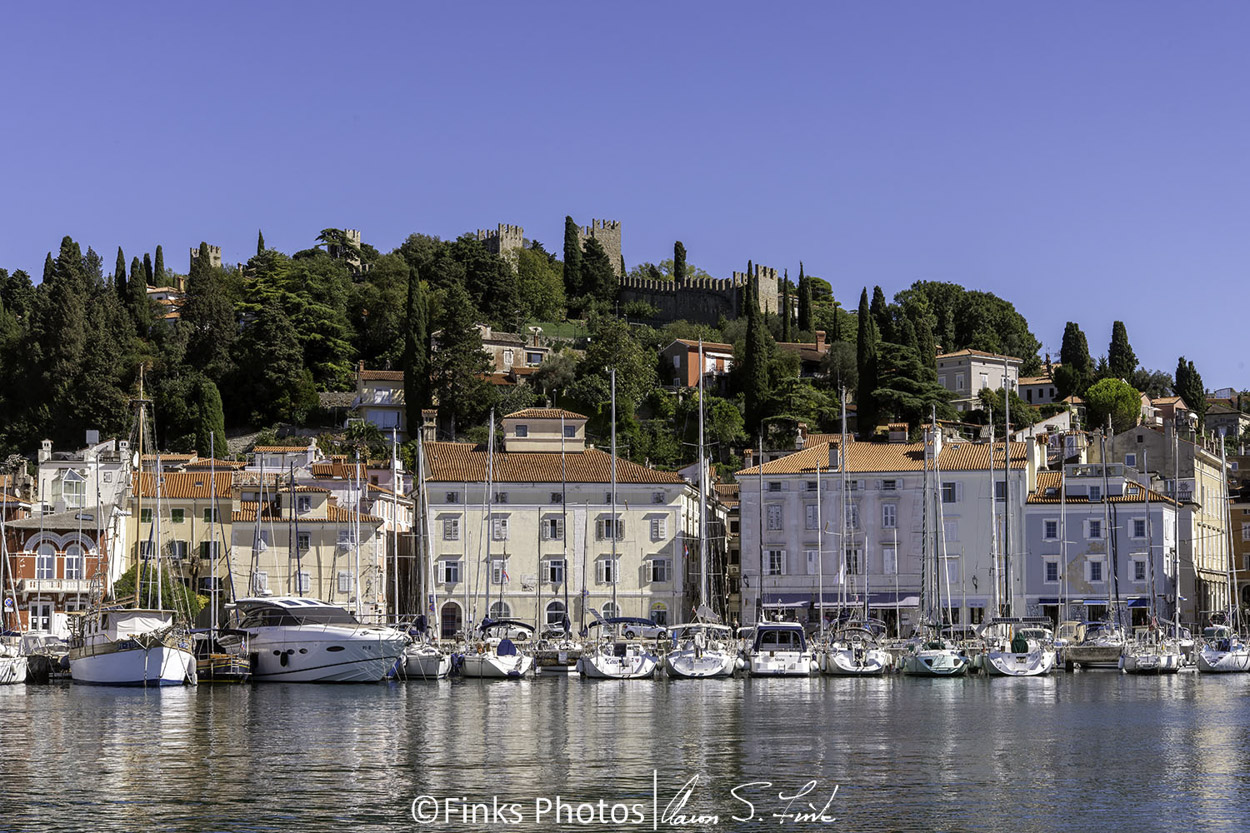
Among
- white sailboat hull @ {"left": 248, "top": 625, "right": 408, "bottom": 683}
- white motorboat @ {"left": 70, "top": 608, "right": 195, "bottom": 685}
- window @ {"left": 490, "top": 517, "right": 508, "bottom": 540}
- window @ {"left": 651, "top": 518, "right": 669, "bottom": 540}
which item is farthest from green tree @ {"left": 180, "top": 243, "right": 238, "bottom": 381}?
white sailboat hull @ {"left": 248, "top": 625, "right": 408, "bottom": 683}

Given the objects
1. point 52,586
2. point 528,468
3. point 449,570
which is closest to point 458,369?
point 528,468

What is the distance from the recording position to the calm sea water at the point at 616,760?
27469 mm

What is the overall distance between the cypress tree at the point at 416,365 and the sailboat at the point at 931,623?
3334 centimetres

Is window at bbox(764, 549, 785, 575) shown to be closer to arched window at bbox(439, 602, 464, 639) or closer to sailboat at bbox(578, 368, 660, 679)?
arched window at bbox(439, 602, 464, 639)

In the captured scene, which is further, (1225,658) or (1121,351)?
(1121,351)

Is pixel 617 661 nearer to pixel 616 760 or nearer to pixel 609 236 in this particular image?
pixel 616 760

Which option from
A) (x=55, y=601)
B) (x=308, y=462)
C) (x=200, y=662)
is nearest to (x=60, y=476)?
(x=55, y=601)

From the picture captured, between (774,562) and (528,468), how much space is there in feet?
41.6

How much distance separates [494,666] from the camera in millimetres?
61562

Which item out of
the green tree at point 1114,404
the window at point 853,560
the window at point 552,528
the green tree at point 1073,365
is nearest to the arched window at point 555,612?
the window at point 552,528

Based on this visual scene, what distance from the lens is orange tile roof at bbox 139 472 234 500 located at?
255 ft

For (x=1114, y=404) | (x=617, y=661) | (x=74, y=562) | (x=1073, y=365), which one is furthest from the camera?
(x=1073, y=365)

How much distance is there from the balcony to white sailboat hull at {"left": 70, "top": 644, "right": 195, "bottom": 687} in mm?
15740

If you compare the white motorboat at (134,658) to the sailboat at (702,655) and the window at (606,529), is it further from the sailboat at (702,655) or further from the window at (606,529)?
the window at (606,529)
